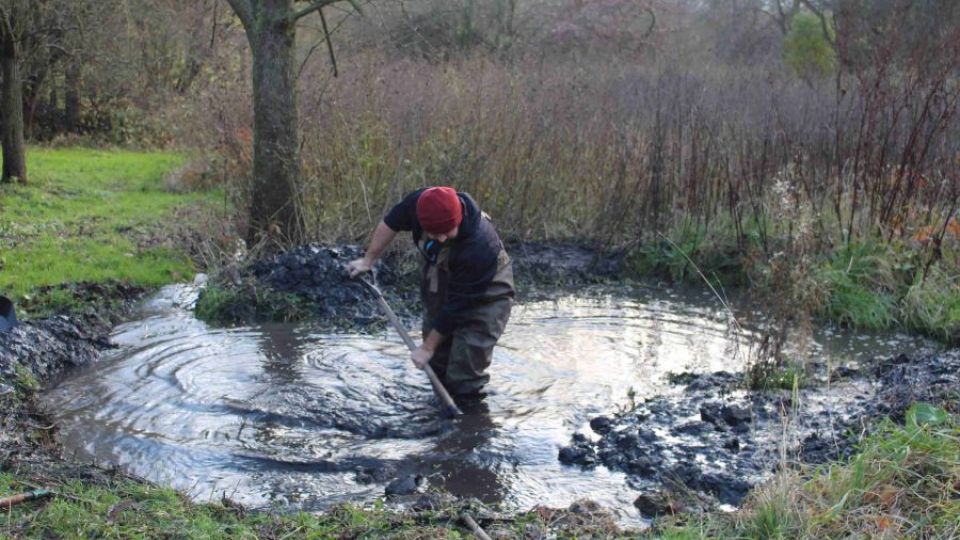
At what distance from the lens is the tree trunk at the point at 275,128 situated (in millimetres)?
10359

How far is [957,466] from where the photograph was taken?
176 inches

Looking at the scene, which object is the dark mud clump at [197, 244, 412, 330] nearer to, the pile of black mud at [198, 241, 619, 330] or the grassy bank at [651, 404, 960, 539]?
the pile of black mud at [198, 241, 619, 330]

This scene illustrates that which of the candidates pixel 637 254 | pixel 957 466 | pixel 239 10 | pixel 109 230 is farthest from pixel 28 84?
pixel 957 466

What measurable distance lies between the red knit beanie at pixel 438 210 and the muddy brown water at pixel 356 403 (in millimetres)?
1412

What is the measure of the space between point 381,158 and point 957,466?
25.2 ft

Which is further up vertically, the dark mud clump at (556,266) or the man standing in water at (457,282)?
the man standing in water at (457,282)

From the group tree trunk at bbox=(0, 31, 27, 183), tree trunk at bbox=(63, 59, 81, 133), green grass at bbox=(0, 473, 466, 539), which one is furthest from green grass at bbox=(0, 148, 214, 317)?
tree trunk at bbox=(63, 59, 81, 133)

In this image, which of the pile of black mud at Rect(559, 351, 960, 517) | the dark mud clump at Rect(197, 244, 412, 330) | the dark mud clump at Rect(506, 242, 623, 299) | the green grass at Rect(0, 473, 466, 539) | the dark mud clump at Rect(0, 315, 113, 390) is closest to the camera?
the green grass at Rect(0, 473, 466, 539)

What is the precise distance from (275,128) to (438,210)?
4.73 meters

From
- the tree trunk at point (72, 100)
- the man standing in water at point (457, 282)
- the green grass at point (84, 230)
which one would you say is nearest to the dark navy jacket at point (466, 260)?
the man standing in water at point (457, 282)

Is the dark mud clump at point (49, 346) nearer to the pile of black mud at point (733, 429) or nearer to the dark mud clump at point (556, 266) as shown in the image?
the pile of black mud at point (733, 429)

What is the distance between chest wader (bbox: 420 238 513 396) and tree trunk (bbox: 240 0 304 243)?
3818 mm

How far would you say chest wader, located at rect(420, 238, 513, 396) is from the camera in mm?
7133

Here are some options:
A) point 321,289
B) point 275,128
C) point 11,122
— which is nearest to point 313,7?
point 275,128
